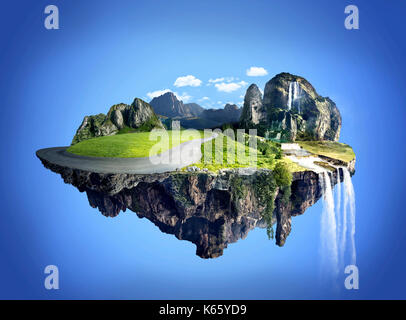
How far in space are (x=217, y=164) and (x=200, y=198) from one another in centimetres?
212

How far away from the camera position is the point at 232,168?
55.5 feet

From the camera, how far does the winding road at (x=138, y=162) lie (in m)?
16.2

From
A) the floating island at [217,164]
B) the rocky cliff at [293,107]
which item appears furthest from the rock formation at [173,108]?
the rocky cliff at [293,107]

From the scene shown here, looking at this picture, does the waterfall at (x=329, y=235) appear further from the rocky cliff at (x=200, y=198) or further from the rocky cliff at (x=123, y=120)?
the rocky cliff at (x=123, y=120)

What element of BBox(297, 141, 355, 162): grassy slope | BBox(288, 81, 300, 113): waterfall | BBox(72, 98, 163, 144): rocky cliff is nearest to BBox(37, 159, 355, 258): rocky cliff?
BBox(297, 141, 355, 162): grassy slope

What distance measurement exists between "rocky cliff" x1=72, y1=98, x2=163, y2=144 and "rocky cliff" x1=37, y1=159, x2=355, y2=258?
18.2 feet

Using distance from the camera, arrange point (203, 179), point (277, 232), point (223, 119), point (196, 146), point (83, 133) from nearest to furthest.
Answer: point (203, 179) < point (196, 146) < point (277, 232) < point (83, 133) < point (223, 119)

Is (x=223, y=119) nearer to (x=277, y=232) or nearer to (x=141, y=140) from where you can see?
(x=141, y=140)

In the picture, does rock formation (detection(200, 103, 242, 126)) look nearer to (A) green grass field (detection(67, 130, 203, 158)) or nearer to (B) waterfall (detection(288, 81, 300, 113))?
(B) waterfall (detection(288, 81, 300, 113))

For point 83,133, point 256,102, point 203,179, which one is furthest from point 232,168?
point 83,133

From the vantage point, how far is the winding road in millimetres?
16203

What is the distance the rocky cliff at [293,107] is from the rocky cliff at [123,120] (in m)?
7.84

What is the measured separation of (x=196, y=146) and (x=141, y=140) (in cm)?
371

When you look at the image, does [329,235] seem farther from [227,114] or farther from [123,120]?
[123,120]
